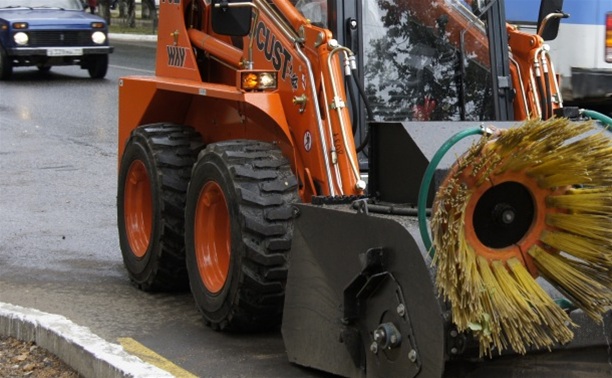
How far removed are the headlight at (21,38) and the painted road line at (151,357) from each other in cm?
1612

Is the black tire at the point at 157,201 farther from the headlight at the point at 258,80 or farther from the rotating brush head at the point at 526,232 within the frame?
the rotating brush head at the point at 526,232

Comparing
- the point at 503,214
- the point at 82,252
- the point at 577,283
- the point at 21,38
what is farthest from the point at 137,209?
the point at 21,38

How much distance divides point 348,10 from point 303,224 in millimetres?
1484

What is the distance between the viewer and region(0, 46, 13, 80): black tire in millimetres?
22094

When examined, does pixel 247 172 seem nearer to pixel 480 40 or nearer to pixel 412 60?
pixel 412 60

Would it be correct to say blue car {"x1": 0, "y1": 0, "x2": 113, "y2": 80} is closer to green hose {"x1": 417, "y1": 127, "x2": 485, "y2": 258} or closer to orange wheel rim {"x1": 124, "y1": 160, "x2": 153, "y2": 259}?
orange wheel rim {"x1": 124, "y1": 160, "x2": 153, "y2": 259}

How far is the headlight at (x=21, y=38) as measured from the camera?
2183 centimetres

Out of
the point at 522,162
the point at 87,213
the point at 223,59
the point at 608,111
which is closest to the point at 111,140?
the point at 87,213

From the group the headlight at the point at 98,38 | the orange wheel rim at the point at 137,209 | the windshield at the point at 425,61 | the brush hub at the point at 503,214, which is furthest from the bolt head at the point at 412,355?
the headlight at the point at 98,38

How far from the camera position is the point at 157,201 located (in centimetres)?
732

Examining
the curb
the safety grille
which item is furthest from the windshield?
the safety grille

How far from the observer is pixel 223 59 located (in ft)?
24.6

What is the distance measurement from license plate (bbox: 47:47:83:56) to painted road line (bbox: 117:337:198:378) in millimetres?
16315

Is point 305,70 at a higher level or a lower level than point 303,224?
higher
